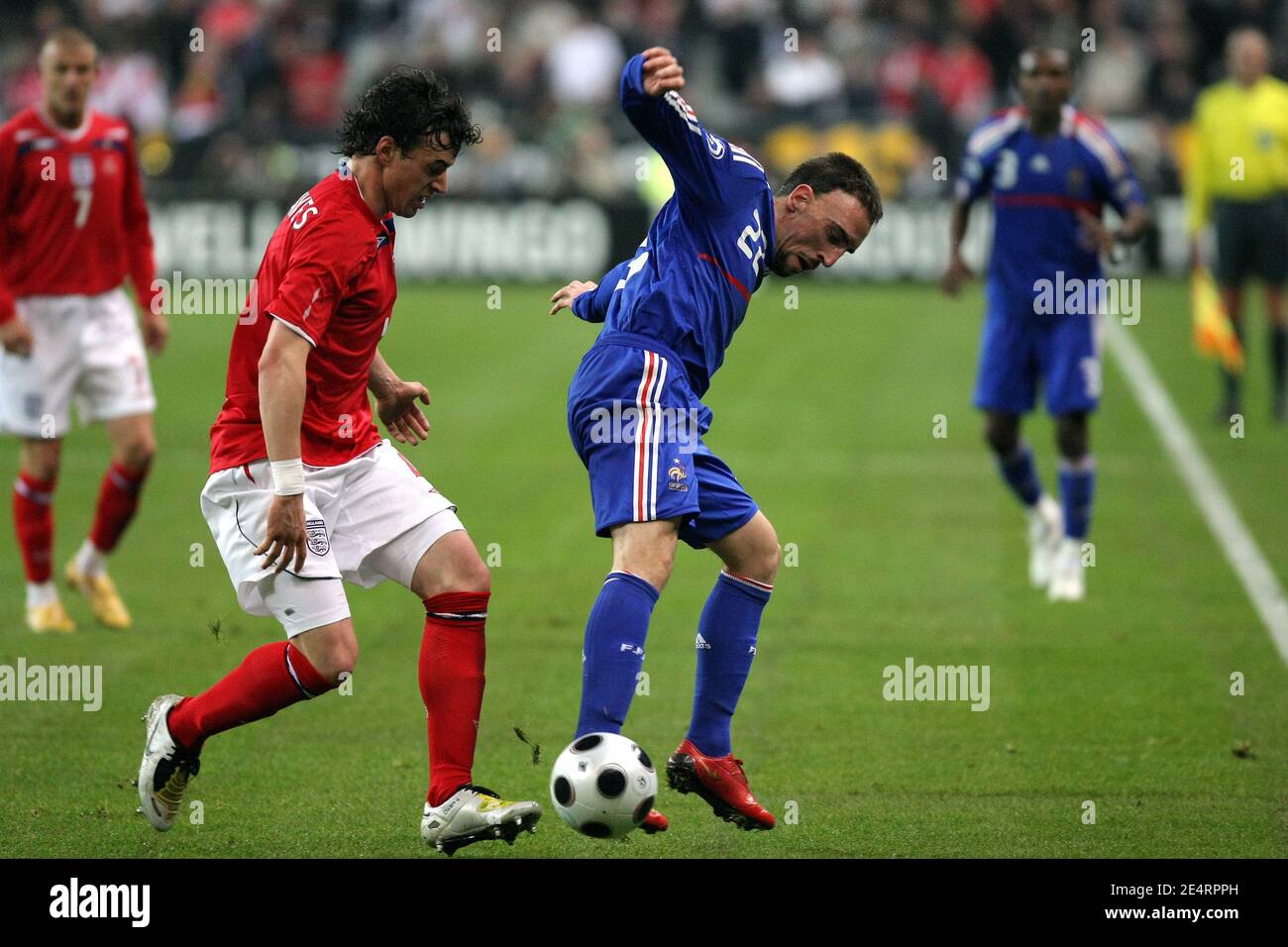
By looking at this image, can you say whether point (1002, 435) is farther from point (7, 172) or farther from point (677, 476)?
point (7, 172)

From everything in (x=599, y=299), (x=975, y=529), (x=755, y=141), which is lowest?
(x=975, y=529)

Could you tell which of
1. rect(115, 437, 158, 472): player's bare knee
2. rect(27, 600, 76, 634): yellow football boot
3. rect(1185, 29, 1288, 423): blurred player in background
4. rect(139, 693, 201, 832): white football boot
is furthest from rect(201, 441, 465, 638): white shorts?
rect(1185, 29, 1288, 423): blurred player in background

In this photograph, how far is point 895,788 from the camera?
5.99 m

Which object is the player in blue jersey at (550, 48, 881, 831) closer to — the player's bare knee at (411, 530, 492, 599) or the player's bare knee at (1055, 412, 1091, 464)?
the player's bare knee at (411, 530, 492, 599)

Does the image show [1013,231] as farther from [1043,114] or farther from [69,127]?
[69,127]

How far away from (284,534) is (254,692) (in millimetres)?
574

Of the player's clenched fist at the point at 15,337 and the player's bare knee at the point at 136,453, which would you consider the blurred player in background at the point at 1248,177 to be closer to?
the player's bare knee at the point at 136,453

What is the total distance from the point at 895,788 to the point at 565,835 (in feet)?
3.78

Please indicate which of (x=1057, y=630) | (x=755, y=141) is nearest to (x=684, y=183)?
(x=1057, y=630)

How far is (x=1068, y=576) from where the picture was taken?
30.1 feet

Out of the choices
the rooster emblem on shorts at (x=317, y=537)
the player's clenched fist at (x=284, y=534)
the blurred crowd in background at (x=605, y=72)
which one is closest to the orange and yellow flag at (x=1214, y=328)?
the blurred crowd in background at (x=605, y=72)

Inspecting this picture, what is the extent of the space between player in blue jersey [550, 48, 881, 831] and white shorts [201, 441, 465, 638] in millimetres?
537

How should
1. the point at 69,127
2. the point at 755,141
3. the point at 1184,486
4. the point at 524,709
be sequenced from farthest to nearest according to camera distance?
1. the point at 755,141
2. the point at 1184,486
3. the point at 69,127
4. the point at 524,709
